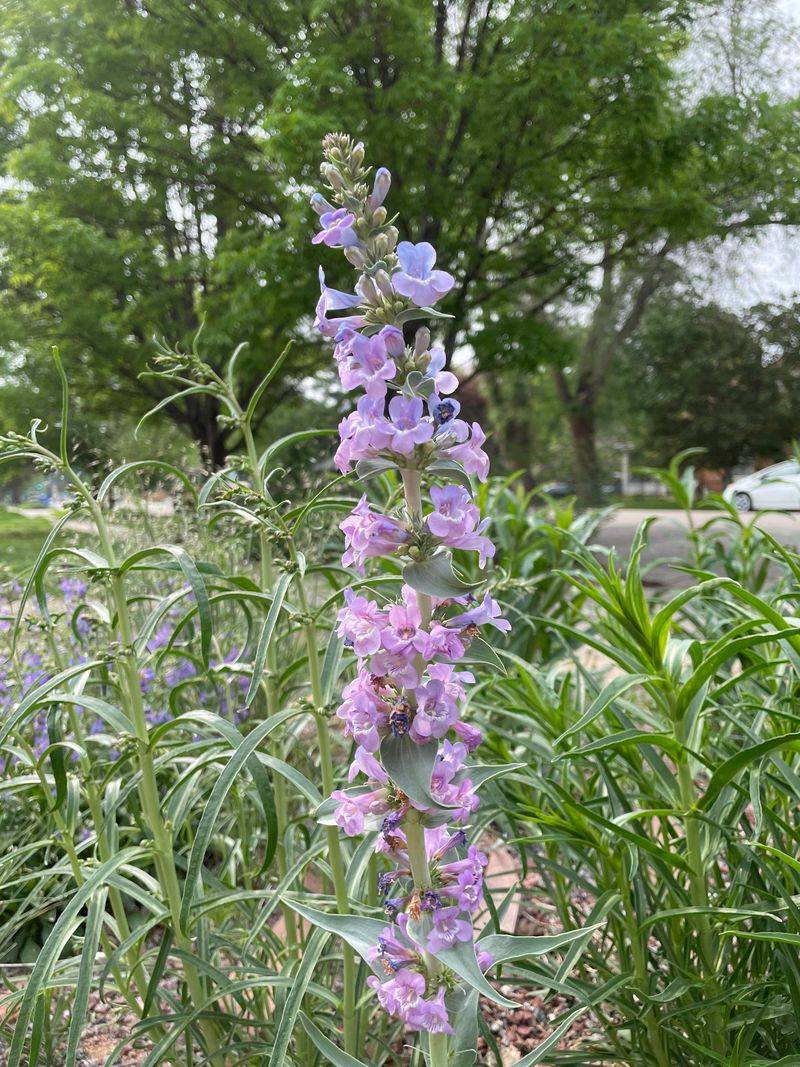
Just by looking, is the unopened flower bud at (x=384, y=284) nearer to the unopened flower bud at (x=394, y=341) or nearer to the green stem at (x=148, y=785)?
the unopened flower bud at (x=394, y=341)

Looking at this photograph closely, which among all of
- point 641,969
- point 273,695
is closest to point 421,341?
point 273,695

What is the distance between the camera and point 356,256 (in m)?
0.86

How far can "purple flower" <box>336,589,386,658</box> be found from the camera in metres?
0.78

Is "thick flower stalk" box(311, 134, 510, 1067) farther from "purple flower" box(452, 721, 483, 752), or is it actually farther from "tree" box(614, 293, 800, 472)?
"tree" box(614, 293, 800, 472)

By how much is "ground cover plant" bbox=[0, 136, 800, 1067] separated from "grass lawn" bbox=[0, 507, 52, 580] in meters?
0.95

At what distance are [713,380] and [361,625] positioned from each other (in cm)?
2277

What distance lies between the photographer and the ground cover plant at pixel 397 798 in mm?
824

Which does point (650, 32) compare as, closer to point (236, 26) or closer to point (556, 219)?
point (556, 219)

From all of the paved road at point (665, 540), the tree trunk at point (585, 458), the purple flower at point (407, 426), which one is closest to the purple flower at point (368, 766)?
the purple flower at point (407, 426)

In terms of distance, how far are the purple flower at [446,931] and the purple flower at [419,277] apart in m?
0.67

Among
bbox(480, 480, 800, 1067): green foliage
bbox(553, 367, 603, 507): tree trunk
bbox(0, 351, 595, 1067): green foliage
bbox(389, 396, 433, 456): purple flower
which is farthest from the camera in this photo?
bbox(553, 367, 603, 507): tree trunk

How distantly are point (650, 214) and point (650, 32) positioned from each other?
2.21m

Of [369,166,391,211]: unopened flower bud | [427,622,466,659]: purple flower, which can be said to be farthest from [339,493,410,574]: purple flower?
[369,166,391,211]: unopened flower bud

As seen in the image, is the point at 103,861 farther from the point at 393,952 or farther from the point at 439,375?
the point at 439,375
